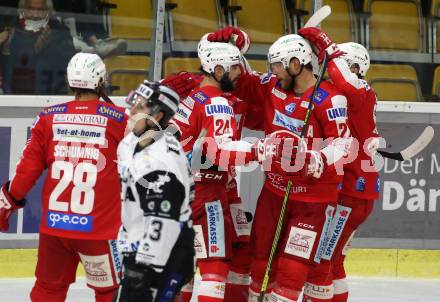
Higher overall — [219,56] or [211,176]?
[219,56]

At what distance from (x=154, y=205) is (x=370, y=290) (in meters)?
3.77

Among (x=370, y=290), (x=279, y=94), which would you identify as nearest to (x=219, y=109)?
(x=279, y=94)

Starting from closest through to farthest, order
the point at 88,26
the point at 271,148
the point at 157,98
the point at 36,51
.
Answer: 1. the point at 157,98
2. the point at 271,148
3. the point at 36,51
4. the point at 88,26

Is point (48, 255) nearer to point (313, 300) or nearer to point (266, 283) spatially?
point (266, 283)

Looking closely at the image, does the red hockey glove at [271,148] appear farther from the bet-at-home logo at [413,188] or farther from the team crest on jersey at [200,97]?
the bet-at-home logo at [413,188]

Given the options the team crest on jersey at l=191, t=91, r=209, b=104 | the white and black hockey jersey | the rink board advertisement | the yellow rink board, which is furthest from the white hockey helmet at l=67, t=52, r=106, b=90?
the rink board advertisement

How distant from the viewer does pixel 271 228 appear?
20.8 feet

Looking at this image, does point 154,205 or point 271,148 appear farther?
point 271,148

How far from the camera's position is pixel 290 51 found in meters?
6.25

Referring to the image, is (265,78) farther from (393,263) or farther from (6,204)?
Result: (393,263)

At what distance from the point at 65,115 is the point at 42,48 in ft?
7.98

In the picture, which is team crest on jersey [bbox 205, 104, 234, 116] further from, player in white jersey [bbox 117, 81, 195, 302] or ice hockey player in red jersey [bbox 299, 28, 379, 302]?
player in white jersey [bbox 117, 81, 195, 302]

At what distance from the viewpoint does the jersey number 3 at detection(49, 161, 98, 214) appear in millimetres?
5750

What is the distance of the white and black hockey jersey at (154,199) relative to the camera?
4.64 m
